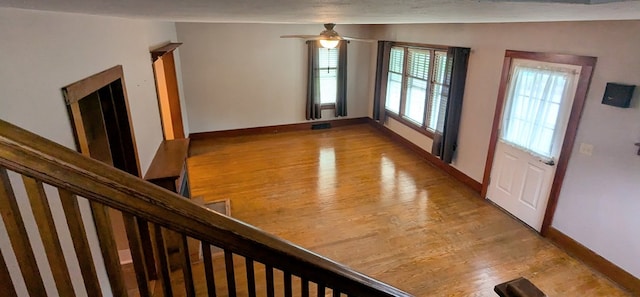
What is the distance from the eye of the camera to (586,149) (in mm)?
3041

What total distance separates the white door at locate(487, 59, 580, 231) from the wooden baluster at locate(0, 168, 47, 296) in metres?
3.98

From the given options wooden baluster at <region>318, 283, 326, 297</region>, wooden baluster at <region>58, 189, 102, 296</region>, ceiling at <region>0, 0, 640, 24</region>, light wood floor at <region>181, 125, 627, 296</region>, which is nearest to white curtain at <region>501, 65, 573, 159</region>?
light wood floor at <region>181, 125, 627, 296</region>

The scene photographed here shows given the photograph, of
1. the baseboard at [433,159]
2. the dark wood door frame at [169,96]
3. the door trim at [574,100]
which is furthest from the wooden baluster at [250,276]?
the dark wood door frame at [169,96]

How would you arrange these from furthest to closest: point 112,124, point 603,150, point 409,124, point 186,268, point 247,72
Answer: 1. point 247,72
2. point 409,124
3. point 603,150
4. point 112,124
5. point 186,268

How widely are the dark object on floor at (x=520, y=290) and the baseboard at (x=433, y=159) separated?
379 centimetres


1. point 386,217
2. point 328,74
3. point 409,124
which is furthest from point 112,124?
point 328,74

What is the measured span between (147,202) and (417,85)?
550 centimetres

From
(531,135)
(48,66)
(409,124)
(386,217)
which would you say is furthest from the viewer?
(409,124)

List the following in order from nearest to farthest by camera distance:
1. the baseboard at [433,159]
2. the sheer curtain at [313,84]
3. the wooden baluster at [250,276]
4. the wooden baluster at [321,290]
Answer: the wooden baluster at [250,276], the wooden baluster at [321,290], the baseboard at [433,159], the sheer curtain at [313,84]

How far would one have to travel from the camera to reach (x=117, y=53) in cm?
225

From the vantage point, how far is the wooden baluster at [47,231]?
662 millimetres

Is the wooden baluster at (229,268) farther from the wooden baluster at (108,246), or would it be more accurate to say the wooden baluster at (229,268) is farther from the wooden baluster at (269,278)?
the wooden baluster at (108,246)

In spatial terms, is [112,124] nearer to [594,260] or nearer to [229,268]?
[229,268]

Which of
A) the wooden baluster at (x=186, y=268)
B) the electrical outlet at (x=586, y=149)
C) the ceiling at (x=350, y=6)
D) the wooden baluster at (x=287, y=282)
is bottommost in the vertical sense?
the electrical outlet at (x=586, y=149)
